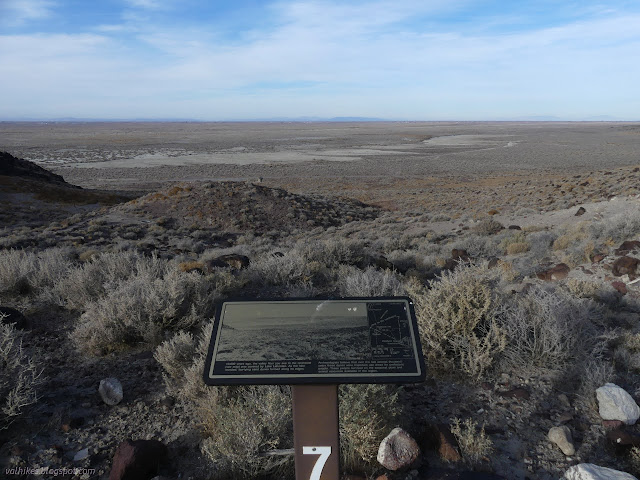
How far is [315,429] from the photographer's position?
2400 mm

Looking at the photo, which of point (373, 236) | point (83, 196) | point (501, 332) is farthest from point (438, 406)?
point (83, 196)

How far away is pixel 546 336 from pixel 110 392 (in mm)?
3807

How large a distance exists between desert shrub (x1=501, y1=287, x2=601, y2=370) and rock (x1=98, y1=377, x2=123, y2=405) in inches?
133

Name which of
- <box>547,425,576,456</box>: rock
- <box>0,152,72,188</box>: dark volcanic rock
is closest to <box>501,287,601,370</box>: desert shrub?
<box>547,425,576,456</box>: rock

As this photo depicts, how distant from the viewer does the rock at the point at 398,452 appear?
2.88 m

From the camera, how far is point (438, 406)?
11.7 feet

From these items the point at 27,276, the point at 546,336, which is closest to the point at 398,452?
the point at 546,336

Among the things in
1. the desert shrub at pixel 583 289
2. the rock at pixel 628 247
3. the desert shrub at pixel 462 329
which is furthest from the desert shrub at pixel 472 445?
the rock at pixel 628 247

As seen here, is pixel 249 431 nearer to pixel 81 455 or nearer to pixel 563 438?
pixel 81 455

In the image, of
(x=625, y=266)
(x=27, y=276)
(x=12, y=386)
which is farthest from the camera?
(x=625, y=266)

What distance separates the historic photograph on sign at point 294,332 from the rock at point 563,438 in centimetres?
166

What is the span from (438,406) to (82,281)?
459 centimetres

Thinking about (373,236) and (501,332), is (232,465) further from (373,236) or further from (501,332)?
(373,236)

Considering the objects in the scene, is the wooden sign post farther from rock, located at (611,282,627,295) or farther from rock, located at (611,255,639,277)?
rock, located at (611,255,639,277)
